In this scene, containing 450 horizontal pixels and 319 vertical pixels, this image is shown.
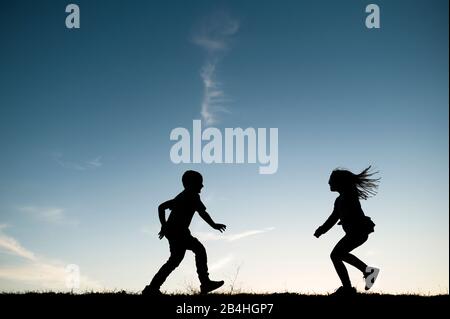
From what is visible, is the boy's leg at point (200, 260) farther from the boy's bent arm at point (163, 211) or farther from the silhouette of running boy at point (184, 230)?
the boy's bent arm at point (163, 211)

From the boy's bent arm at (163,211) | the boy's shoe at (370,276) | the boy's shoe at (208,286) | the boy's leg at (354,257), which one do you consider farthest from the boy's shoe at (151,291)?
the boy's shoe at (370,276)

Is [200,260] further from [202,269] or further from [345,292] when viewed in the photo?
[345,292]

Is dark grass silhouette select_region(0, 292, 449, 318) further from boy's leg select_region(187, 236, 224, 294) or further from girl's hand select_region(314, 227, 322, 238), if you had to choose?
girl's hand select_region(314, 227, 322, 238)

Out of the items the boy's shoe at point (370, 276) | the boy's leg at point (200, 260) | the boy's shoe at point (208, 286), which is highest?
the boy's leg at point (200, 260)

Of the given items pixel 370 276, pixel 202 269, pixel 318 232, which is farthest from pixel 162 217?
pixel 370 276

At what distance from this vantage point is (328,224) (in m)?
9.27

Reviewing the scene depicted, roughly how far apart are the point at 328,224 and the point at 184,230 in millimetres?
2698

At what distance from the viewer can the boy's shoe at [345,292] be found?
28.0 feet

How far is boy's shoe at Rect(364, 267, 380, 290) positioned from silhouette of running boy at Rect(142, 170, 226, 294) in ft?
8.51

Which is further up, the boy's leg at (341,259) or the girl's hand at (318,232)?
the girl's hand at (318,232)

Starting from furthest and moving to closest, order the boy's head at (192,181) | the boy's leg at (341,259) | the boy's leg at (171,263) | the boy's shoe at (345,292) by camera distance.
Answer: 1. the boy's head at (192,181)
2. the boy's leg at (341,259)
3. the boy's leg at (171,263)
4. the boy's shoe at (345,292)
